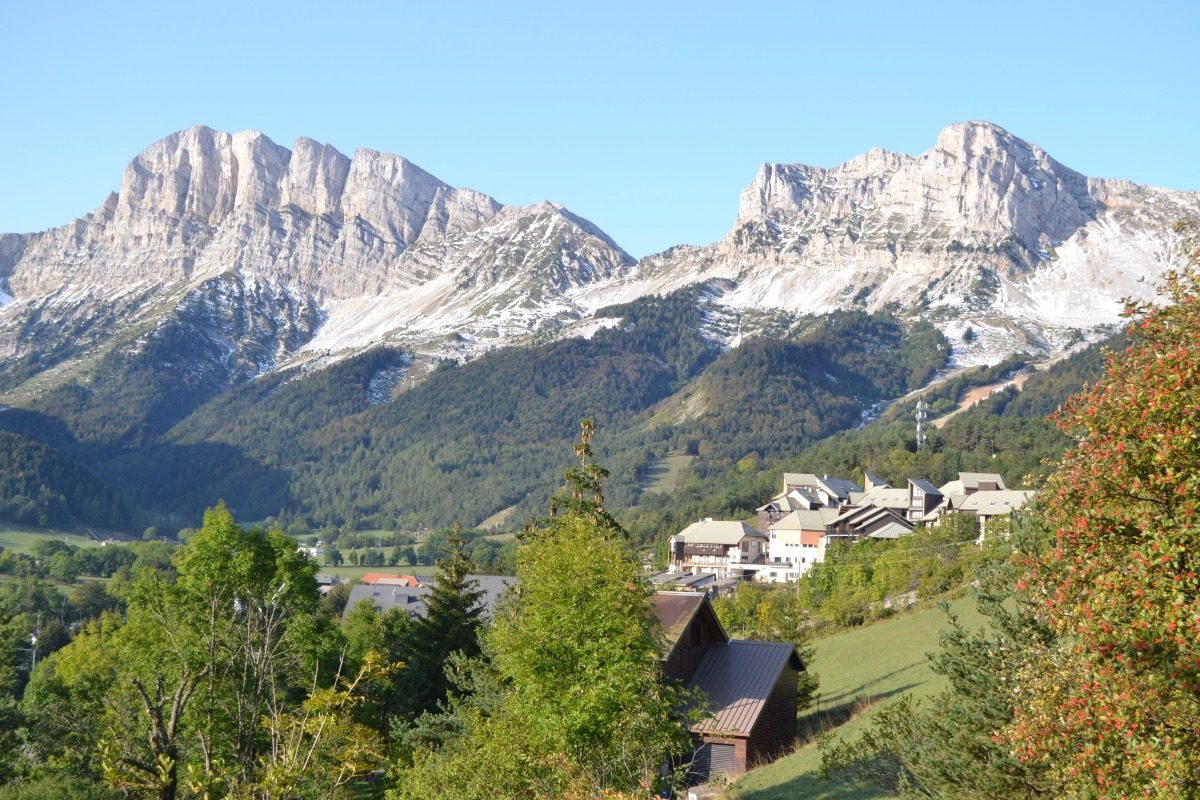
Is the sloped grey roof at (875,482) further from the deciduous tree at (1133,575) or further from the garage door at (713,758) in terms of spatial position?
the deciduous tree at (1133,575)

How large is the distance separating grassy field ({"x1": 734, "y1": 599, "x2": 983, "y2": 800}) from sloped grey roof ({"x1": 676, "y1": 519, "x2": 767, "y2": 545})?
74264 mm

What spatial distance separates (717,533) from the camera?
148 metres

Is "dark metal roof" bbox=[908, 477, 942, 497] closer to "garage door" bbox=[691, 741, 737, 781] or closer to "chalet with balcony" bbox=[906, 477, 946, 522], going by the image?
"chalet with balcony" bbox=[906, 477, 946, 522]

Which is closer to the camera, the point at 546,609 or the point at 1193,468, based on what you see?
the point at 1193,468

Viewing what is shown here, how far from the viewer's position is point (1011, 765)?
19766 millimetres

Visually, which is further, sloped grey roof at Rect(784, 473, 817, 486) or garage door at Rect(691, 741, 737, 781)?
sloped grey roof at Rect(784, 473, 817, 486)

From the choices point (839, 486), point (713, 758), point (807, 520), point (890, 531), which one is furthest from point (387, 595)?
point (713, 758)

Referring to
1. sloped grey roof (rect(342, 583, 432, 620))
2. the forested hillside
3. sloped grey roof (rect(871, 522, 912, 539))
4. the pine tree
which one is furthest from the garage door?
the forested hillside

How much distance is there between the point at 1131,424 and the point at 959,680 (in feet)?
30.4

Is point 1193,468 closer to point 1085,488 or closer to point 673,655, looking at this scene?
point 1085,488

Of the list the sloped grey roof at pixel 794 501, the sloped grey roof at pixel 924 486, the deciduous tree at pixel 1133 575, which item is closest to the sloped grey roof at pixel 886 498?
the sloped grey roof at pixel 924 486

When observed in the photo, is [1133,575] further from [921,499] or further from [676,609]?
[921,499]

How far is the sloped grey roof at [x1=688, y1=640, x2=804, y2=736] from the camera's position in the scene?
42.4 metres

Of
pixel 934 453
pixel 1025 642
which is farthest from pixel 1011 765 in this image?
pixel 934 453
